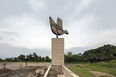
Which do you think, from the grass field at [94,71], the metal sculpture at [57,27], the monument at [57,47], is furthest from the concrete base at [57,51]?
the grass field at [94,71]

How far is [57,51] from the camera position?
30.1 feet

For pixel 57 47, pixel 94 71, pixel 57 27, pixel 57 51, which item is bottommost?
pixel 94 71

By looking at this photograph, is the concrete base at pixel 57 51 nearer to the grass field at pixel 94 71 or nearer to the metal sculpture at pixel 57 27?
the metal sculpture at pixel 57 27

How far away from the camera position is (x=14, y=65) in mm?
16312

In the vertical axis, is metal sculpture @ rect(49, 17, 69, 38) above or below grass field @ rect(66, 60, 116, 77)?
above

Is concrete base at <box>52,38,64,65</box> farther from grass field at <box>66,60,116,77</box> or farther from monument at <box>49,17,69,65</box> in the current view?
grass field at <box>66,60,116,77</box>

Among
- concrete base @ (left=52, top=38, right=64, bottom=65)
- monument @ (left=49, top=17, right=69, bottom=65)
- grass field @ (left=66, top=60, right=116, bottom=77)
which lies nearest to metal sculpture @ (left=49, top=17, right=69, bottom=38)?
monument @ (left=49, top=17, right=69, bottom=65)

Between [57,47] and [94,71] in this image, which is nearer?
A: [57,47]

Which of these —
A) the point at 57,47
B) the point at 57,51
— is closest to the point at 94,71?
the point at 57,51

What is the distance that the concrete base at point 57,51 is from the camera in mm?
9023

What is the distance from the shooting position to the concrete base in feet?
29.6

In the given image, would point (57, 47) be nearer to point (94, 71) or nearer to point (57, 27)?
point (57, 27)

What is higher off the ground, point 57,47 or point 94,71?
point 57,47

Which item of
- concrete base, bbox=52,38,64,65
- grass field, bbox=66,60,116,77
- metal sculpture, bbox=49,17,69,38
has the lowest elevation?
grass field, bbox=66,60,116,77
